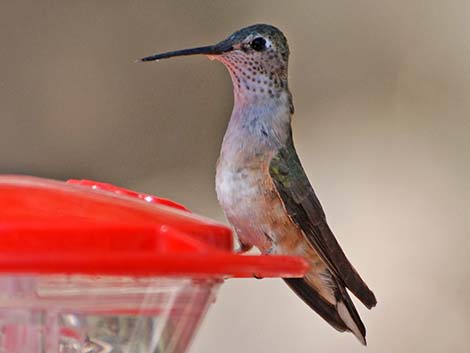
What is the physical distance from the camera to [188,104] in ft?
18.2

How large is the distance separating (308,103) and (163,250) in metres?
3.98

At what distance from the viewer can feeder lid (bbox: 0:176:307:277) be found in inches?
52.1

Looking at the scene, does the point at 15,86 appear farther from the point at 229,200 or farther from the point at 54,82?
the point at 229,200

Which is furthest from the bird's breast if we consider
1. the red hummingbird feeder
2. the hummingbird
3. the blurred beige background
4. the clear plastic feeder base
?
the blurred beige background

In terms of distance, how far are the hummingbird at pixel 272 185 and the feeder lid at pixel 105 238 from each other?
3.68 feet

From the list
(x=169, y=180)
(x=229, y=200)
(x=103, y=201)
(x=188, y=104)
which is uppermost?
(x=103, y=201)

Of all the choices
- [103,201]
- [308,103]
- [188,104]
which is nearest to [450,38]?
[308,103]

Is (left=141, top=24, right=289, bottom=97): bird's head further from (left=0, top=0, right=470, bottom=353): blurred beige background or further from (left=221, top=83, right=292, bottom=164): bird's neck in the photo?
(left=0, top=0, right=470, bottom=353): blurred beige background

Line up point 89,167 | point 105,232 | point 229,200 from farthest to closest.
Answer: point 89,167 < point 229,200 < point 105,232

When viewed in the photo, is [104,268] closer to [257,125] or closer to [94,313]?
[94,313]

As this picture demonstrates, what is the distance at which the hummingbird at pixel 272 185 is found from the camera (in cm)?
293

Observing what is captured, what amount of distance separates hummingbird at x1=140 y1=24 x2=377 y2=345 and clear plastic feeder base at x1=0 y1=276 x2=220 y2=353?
1122 millimetres

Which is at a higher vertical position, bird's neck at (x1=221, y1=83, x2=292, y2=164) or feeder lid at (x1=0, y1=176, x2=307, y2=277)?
feeder lid at (x1=0, y1=176, x2=307, y2=277)

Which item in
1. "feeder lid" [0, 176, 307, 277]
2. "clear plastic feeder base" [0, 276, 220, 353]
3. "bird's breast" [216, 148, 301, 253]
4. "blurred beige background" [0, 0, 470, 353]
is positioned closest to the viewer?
"feeder lid" [0, 176, 307, 277]
